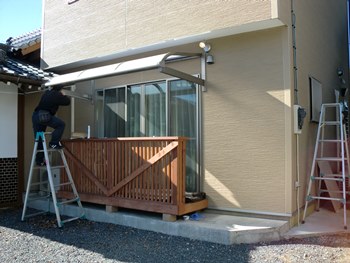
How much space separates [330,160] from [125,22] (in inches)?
184

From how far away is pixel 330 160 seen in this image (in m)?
5.72

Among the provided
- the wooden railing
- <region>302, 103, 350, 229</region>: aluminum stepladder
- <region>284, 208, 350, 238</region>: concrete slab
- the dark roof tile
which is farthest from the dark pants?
<region>302, 103, 350, 229</region>: aluminum stepladder

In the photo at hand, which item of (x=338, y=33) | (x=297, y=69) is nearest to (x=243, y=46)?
(x=297, y=69)

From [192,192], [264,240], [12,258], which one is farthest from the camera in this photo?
[192,192]

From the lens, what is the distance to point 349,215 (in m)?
5.95

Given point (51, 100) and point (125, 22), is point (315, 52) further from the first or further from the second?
point (51, 100)

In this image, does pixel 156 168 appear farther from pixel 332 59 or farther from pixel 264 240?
pixel 332 59

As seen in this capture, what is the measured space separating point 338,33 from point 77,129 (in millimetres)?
7272

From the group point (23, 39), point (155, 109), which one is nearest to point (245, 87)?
point (155, 109)

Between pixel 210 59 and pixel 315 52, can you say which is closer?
pixel 210 59

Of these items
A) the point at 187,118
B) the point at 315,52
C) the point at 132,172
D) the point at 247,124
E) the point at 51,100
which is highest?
the point at 315,52

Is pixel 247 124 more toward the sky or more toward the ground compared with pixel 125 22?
more toward the ground

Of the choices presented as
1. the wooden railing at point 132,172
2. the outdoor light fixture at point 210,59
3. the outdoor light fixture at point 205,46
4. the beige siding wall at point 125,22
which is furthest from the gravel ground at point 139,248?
the beige siding wall at point 125,22

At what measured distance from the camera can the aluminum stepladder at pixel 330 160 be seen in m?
5.50
